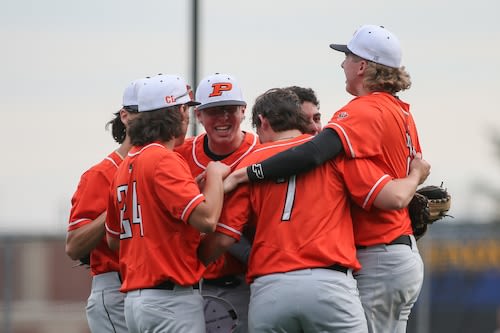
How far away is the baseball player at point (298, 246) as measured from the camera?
6293 millimetres

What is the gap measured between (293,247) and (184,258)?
643 millimetres

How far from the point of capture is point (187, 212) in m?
6.34

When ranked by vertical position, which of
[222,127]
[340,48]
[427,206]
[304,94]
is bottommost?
[427,206]

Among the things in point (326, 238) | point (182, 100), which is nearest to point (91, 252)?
point (182, 100)

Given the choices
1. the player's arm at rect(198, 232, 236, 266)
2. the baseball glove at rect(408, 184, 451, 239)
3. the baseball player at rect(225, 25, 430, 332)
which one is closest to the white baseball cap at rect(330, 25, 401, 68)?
the baseball player at rect(225, 25, 430, 332)

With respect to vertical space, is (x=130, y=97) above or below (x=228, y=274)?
above

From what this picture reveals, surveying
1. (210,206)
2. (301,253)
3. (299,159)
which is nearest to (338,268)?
(301,253)

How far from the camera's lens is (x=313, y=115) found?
7402mm

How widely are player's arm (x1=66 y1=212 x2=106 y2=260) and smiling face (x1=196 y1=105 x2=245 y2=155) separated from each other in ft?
2.99

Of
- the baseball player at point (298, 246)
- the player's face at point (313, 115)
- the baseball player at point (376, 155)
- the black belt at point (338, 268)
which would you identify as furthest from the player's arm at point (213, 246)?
the player's face at point (313, 115)

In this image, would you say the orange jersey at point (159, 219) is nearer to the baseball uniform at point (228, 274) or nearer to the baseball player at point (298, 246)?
the baseball player at point (298, 246)

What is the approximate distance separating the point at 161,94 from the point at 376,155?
132cm

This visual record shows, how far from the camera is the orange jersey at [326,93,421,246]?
6453 mm

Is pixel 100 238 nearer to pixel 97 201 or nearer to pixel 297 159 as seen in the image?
pixel 97 201
